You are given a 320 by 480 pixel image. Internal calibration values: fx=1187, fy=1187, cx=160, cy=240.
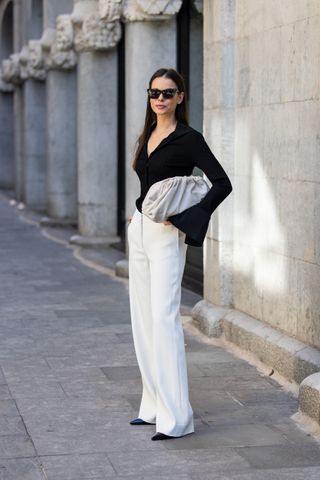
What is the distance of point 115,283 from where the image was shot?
12.9 metres

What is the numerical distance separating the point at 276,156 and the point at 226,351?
1594 mm

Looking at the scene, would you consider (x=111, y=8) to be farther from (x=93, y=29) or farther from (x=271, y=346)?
(x=271, y=346)

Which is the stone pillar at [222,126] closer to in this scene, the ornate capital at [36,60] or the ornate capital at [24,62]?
the ornate capital at [36,60]

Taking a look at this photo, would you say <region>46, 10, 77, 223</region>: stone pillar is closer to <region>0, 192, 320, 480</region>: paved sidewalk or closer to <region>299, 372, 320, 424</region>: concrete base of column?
<region>0, 192, 320, 480</region>: paved sidewalk

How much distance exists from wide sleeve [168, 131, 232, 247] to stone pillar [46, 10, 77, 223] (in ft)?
44.1

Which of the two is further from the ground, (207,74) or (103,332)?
(207,74)

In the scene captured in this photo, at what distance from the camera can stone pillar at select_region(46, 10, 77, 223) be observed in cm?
2028

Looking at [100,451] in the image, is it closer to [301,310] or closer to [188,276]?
[301,310]

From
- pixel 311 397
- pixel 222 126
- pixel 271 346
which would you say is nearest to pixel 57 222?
pixel 222 126

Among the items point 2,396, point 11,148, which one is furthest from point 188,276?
point 11,148

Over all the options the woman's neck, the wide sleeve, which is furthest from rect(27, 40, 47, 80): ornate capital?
the wide sleeve

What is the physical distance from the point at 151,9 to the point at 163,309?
6.67 m

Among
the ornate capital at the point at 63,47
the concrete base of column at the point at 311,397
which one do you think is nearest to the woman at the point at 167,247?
the concrete base of column at the point at 311,397

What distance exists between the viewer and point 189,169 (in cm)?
638
